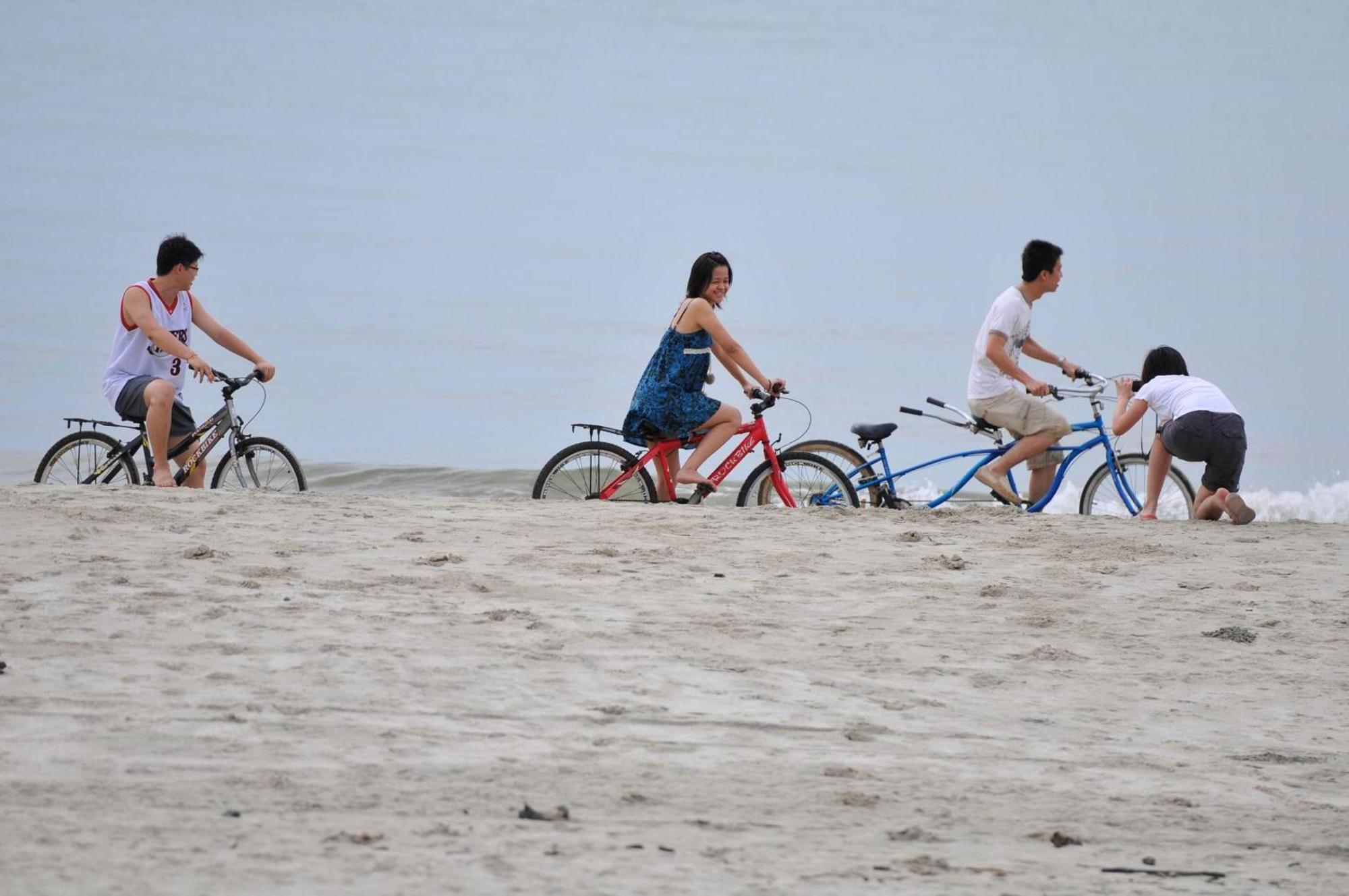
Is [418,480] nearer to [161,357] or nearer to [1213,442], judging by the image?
[161,357]

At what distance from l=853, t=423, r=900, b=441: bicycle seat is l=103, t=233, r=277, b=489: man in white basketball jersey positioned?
3271 millimetres

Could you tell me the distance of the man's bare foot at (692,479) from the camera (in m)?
9.13

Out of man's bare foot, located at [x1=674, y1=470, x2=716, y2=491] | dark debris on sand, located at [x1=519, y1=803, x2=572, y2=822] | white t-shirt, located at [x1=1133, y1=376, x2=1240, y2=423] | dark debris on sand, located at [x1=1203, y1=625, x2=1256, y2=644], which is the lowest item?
dark debris on sand, located at [x1=519, y1=803, x2=572, y2=822]

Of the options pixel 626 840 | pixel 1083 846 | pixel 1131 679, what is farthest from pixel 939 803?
pixel 1131 679

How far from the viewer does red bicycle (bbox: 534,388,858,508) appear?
9.20 meters

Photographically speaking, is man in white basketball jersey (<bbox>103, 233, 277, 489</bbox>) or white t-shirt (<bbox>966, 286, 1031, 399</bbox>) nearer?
man in white basketball jersey (<bbox>103, 233, 277, 489</bbox>)

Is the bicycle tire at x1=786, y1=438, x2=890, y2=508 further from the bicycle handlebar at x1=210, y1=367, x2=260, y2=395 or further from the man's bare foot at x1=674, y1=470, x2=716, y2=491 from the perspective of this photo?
the bicycle handlebar at x1=210, y1=367, x2=260, y2=395

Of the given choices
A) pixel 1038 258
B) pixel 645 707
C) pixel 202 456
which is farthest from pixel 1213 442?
pixel 202 456

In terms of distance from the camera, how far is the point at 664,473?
30.4 feet

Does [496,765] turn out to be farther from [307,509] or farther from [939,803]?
[307,509]

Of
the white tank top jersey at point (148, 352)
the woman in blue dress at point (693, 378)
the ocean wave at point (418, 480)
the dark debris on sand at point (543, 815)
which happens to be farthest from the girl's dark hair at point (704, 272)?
the ocean wave at point (418, 480)

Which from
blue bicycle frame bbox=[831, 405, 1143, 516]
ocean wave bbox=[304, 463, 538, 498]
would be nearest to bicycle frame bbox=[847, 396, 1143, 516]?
blue bicycle frame bbox=[831, 405, 1143, 516]

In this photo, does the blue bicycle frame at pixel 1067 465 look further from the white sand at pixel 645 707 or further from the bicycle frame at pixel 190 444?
the bicycle frame at pixel 190 444

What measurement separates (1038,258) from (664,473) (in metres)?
2.49
